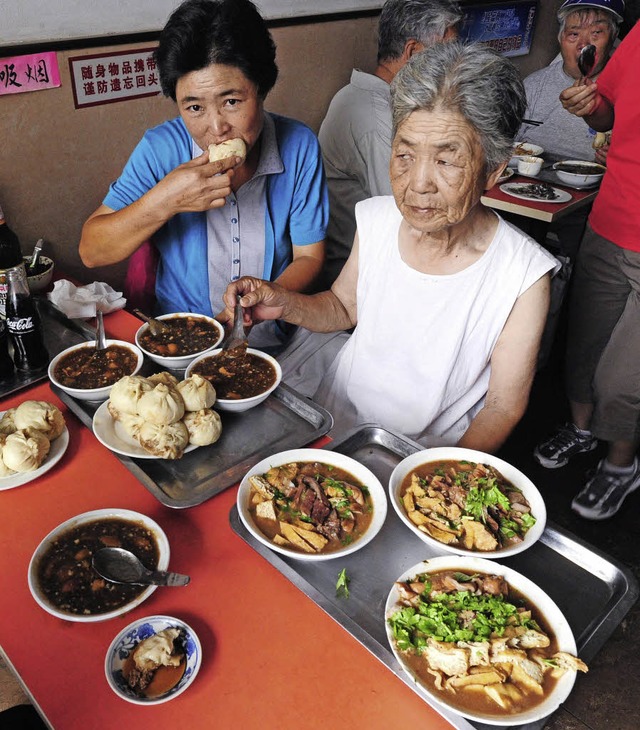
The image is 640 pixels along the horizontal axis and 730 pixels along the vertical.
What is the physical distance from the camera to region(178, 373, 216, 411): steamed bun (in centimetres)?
169

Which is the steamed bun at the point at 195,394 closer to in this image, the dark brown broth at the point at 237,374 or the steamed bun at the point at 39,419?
the dark brown broth at the point at 237,374

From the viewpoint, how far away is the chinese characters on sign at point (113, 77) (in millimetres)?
3084

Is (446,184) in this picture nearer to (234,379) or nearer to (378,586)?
(234,379)

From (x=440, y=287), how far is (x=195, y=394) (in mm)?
992

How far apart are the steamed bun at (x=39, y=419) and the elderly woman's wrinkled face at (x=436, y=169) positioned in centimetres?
127

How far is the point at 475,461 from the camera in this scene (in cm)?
164

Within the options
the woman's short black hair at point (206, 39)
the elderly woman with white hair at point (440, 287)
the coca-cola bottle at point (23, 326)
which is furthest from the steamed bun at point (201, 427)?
the woman's short black hair at point (206, 39)

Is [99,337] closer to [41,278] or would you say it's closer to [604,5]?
[41,278]

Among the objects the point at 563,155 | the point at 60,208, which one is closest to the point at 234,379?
the point at 60,208

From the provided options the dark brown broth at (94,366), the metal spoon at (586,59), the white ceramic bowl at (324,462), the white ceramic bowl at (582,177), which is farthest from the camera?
the white ceramic bowl at (582,177)

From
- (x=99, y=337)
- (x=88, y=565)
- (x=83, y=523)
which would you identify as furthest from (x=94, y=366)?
(x=88, y=565)

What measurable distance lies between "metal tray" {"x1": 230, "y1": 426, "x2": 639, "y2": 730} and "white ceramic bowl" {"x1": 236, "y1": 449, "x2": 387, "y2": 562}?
0.20 feet

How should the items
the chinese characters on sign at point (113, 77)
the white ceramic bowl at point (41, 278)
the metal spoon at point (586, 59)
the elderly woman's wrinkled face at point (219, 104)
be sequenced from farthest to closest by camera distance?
the metal spoon at point (586, 59), the chinese characters on sign at point (113, 77), the white ceramic bowl at point (41, 278), the elderly woman's wrinkled face at point (219, 104)

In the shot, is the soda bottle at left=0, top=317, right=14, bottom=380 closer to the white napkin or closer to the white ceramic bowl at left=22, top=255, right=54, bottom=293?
the white napkin
